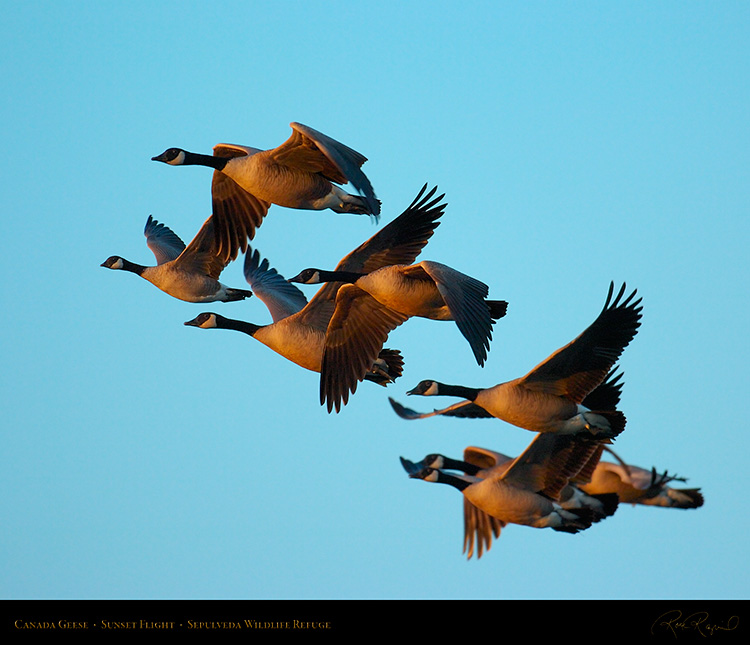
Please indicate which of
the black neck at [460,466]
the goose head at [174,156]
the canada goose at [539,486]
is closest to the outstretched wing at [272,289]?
the goose head at [174,156]

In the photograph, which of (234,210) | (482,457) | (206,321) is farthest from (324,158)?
(482,457)

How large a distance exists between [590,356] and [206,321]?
252 inches

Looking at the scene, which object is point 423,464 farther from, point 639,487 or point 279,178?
point 279,178

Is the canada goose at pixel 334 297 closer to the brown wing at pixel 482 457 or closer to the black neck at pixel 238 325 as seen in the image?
the black neck at pixel 238 325

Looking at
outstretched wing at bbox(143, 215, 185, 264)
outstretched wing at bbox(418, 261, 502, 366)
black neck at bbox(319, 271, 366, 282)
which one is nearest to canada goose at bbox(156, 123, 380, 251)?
black neck at bbox(319, 271, 366, 282)

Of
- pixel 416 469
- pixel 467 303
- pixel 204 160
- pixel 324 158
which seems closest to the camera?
pixel 467 303

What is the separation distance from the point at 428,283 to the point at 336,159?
1.94 m

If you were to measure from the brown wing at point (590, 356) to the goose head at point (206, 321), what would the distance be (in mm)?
5547

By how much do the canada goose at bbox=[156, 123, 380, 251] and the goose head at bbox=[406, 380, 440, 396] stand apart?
2.36 metres

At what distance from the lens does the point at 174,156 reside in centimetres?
1750

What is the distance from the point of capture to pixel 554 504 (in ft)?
51.5
